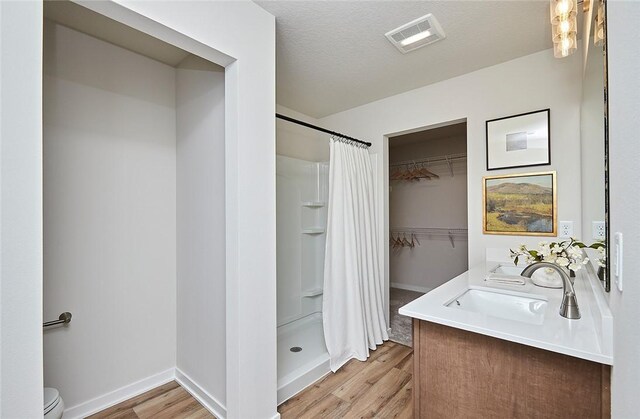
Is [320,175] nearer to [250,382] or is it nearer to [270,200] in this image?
[270,200]

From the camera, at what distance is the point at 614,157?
0.77m

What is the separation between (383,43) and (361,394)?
2.51 m

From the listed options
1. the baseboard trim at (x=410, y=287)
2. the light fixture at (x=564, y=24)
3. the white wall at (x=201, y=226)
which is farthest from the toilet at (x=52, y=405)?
the baseboard trim at (x=410, y=287)

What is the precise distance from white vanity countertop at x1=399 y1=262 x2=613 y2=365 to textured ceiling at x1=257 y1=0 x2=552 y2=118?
5.40ft

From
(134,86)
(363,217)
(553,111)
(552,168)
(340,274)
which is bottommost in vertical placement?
(340,274)

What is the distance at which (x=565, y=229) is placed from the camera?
2125 millimetres

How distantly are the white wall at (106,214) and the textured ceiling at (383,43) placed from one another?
112 centimetres

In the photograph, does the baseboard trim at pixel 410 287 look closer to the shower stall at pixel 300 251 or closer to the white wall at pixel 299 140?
the shower stall at pixel 300 251

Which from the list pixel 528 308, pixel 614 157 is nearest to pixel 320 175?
pixel 528 308

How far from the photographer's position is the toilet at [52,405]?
4.56 feet

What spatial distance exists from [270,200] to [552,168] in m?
2.09

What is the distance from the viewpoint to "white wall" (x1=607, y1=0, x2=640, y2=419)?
552mm

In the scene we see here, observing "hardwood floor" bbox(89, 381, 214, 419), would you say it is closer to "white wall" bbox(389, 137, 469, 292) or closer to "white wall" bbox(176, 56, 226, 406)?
"white wall" bbox(176, 56, 226, 406)
